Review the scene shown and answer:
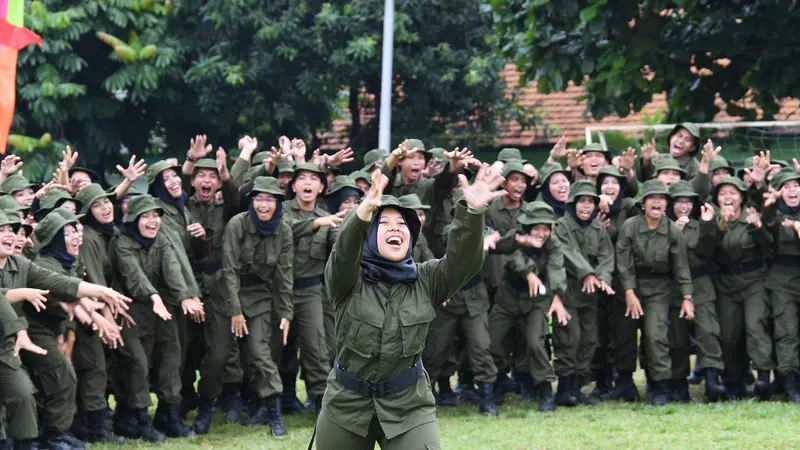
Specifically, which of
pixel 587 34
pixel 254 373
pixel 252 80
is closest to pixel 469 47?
pixel 252 80

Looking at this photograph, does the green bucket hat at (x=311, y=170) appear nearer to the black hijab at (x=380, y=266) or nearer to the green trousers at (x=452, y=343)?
the green trousers at (x=452, y=343)

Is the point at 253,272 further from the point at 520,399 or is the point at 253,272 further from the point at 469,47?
the point at 469,47

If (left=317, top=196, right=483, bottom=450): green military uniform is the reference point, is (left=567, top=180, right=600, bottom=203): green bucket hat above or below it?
above

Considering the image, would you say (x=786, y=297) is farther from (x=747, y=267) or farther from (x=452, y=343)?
(x=452, y=343)

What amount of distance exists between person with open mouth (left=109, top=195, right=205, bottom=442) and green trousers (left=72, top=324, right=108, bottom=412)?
347 mm

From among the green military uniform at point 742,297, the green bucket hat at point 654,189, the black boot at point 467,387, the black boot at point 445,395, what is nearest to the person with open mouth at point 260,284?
the black boot at point 445,395

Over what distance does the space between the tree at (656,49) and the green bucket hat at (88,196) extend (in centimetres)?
619

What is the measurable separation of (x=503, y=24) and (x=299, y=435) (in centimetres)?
685

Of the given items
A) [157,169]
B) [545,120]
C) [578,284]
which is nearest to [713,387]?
[578,284]

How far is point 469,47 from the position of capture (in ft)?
71.1

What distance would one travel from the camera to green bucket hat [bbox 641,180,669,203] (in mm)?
13266

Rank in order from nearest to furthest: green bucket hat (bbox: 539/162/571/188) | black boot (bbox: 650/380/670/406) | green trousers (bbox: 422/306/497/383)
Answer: green trousers (bbox: 422/306/497/383) → black boot (bbox: 650/380/670/406) → green bucket hat (bbox: 539/162/571/188)

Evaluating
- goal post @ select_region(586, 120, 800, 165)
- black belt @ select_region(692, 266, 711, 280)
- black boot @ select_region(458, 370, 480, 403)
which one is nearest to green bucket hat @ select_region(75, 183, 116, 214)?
black boot @ select_region(458, 370, 480, 403)

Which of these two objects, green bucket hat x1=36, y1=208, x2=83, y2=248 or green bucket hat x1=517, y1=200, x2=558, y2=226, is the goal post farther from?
green bucket hat x1=36, y1=208, x2=83, y2=248
